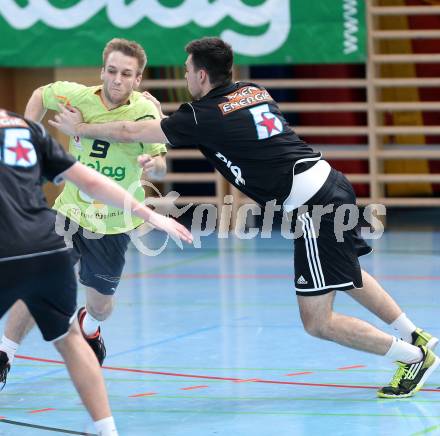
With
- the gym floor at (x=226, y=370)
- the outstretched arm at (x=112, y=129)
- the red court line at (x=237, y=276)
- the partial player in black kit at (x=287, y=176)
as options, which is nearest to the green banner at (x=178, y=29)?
the gym floor at (x=226, y=370)

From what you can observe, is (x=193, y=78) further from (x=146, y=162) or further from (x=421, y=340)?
(x=421, y=340)

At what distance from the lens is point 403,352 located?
5.64 m

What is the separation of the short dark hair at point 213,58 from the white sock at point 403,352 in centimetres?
161

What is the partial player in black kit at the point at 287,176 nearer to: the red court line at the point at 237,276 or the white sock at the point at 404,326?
the white sock at the point at 404,326

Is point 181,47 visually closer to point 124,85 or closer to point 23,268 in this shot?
point 124,85

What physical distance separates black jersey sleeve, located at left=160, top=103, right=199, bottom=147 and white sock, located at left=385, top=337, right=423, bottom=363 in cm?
146

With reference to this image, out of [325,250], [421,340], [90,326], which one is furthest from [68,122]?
[421,340]

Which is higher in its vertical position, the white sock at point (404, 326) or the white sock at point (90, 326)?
the white sock at point (404, 326)

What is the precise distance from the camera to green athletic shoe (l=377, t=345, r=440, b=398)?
560 centimetres

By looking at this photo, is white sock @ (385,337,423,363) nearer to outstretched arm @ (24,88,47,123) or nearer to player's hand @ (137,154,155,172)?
player's hand @ (137,154,155,172)

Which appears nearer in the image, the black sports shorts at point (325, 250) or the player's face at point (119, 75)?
the black sports shorts at point (325, 250)

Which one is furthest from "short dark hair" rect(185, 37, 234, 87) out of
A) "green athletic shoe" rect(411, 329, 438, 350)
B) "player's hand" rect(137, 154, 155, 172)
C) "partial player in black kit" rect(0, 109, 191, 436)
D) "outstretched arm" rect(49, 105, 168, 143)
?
"green athletic shoe" rect(411, 329, 438, 350)

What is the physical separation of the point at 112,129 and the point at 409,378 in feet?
6.63

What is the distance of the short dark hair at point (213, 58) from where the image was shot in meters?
5.51
